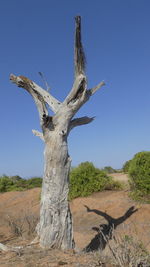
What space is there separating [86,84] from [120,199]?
5.92 meters

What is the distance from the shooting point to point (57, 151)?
5.09 metres

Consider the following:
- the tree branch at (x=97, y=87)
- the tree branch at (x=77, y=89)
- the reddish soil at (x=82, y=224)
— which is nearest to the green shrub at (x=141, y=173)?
the reddish soil at (x=82, y=224)

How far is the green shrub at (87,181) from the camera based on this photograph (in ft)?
37.6

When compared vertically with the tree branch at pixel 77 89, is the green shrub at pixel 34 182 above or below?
below

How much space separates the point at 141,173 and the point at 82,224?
8.95 feet

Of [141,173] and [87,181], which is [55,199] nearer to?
[141,173]

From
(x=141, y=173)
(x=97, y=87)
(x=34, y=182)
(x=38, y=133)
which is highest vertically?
(x=97, y=87)

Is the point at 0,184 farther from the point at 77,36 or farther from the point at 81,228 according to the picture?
the point at 77,36

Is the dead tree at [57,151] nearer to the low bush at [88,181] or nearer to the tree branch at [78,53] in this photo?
the tree branch at [78,53]

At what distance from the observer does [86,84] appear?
5.41 meters

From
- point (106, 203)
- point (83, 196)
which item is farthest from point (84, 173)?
point (106, 203)

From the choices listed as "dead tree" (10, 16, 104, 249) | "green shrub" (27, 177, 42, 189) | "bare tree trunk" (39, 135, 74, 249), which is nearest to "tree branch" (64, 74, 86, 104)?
"dead tree" (10, 16, 104, 249)

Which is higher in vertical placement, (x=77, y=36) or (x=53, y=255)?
(x=77, y=36)

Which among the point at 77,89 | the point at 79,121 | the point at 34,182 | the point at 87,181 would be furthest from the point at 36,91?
the point at 34,182
